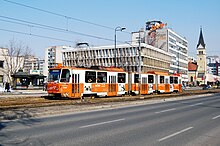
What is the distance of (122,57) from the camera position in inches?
3701

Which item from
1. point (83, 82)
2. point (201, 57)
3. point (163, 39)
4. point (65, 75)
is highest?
point (163, 39)

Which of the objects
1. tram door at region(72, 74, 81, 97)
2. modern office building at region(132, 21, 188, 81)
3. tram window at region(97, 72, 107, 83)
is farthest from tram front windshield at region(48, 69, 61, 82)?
modern office building at region(132, 21, 188, 81)

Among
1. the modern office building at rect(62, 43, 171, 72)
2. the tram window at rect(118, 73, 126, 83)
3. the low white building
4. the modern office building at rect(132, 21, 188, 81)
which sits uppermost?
the modern office building at rect(132, 21, 188, 81)

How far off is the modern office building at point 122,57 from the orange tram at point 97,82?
161ft

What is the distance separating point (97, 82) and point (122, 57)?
2565 inches

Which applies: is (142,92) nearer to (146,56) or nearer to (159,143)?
(159,143)

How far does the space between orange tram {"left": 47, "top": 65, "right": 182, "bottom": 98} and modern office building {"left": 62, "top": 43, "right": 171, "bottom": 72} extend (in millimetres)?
49027

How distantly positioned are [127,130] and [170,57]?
111 m

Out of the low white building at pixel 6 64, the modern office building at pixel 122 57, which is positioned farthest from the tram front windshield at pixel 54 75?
the modern office building at pixel 122 57

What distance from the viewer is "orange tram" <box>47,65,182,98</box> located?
26062mm

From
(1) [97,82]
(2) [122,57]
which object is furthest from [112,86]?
(2) [122,57]

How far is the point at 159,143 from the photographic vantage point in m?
8.50

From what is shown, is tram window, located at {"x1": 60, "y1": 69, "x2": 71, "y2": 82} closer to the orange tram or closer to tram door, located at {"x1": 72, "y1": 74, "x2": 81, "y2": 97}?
the orange tram

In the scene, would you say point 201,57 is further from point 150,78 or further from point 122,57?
point 150,78
